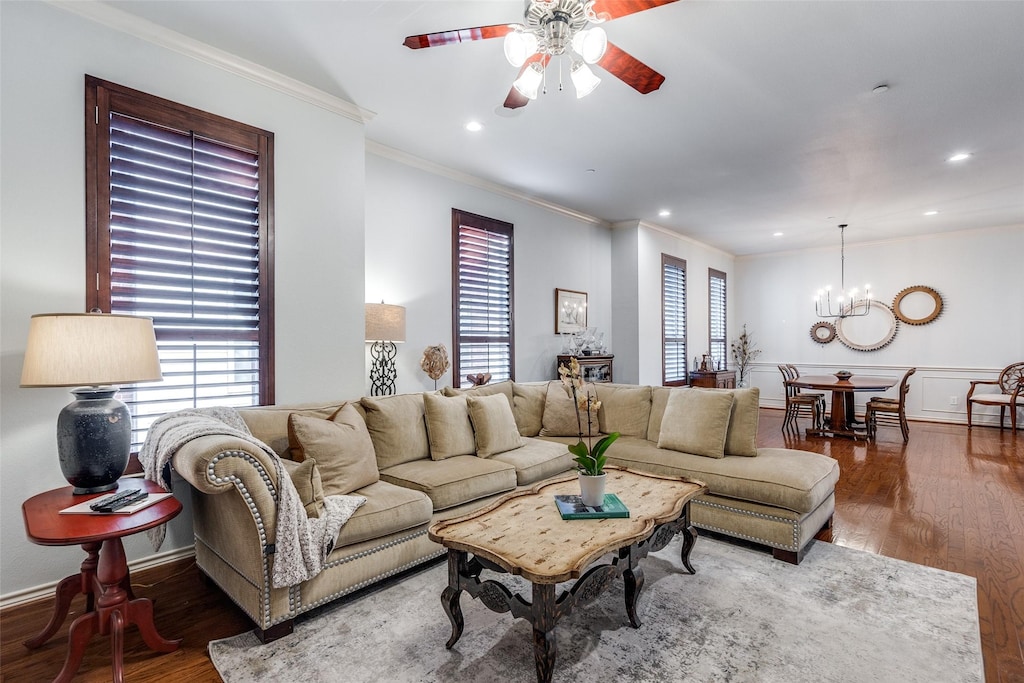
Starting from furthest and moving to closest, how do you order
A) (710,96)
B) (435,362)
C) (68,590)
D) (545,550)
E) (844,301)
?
(844,301)
(435,362)
(710,96)
(68,590)
(545,550)

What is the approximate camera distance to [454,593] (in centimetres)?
202

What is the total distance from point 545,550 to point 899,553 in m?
2.49

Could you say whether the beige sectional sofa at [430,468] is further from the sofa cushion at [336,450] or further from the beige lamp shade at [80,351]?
the beige lamp shade at [80,351]

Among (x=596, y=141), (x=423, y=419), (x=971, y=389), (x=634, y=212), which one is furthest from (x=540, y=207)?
(x=971, y=389)

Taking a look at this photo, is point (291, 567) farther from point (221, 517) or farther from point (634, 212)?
point (634, 212)

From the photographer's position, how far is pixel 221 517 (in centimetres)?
220

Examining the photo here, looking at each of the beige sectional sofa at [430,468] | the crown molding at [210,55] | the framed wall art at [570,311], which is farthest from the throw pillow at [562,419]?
the crown molding at [210,55]

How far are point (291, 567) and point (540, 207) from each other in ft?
15.7

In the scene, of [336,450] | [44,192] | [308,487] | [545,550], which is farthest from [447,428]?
[44,192]

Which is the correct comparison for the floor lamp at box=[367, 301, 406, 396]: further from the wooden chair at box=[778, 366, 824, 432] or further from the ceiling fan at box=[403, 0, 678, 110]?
the wooden chair at box=[778, 366, 824, 432]

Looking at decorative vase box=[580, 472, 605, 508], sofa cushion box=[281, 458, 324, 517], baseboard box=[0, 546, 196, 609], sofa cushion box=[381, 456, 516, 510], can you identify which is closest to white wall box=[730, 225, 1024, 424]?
sofa cushion box=[381, 456, 516, 510]

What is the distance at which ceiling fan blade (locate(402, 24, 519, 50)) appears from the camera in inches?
82.1

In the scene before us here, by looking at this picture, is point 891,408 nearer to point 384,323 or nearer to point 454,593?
point 384,323

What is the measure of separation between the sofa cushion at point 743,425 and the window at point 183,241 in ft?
10.3
